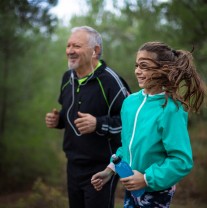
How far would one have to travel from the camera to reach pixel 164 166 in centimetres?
194

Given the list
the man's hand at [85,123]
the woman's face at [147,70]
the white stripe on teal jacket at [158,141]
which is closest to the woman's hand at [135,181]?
the white stripe on teal jacket at [158,141]

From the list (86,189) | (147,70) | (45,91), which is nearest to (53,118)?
(86,189)

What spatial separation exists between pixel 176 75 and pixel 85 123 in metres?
0.92

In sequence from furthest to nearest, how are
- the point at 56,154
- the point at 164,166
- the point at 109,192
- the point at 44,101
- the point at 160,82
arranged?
the point at 56,154 < the point at 44,101 < the point at 109,192 < the point at 160,82 < the point at 164,166

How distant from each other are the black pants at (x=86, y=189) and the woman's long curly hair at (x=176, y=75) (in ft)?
3.39

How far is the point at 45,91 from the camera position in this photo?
29.1ft

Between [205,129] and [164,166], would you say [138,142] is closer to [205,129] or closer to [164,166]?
[164,166]

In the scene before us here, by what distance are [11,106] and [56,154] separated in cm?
182

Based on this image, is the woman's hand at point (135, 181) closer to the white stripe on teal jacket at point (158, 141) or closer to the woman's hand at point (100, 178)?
the white stripe on teal jacket at point (158, 141)

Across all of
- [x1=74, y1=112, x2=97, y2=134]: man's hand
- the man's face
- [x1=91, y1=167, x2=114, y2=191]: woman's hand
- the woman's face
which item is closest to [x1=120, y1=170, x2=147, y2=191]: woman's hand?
[x1=91, y1=167, x2=114, y2=191]: woman's hand

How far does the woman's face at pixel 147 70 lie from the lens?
209 centimetres

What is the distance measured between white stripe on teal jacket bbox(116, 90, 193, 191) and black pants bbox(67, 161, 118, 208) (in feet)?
2.52

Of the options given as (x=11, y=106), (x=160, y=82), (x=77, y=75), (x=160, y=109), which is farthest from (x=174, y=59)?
(x=11, y=106)

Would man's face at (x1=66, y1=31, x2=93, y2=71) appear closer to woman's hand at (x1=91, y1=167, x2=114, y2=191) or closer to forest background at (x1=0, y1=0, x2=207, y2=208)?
woman's hand at (x1=91, y1=167, x2=114, y2=191)
